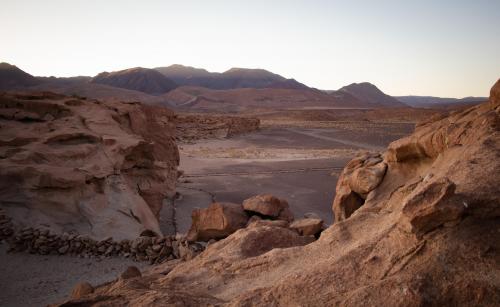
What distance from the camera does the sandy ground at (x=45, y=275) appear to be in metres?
4.76

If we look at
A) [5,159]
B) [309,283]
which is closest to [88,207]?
[5,159]

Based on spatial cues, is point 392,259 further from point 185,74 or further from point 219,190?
point 185,74

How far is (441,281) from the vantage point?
A: 2184 mm

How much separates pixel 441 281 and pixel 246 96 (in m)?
83.5

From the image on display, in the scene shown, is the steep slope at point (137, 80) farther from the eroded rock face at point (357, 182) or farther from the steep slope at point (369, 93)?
the eroded rock face at point (357, 182)

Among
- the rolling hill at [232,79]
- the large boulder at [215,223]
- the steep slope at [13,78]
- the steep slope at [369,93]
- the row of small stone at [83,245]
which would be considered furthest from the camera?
the rolling hill at [232,79]

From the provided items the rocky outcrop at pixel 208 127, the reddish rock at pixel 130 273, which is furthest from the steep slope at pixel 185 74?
the reddish rock at pixel 130 273

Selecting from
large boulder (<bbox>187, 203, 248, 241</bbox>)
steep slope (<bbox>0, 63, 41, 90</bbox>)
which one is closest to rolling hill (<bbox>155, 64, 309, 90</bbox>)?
steep slope (<bbox>0, 63, 41, 90</bbox>)

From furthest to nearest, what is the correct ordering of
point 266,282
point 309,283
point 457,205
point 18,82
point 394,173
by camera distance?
point 18,82, point 394,173, point 266,282, point 309,283, point 457,205

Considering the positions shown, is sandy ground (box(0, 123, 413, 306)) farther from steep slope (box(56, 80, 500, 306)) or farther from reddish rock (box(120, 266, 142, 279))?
steep slope (box(56, 80, 500, 306))

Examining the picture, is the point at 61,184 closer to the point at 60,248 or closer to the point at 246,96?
the point at 60,248

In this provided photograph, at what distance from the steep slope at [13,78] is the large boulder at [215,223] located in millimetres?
73021

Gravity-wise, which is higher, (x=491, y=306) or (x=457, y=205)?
(x=457, y=205)

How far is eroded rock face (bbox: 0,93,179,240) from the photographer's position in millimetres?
6387
